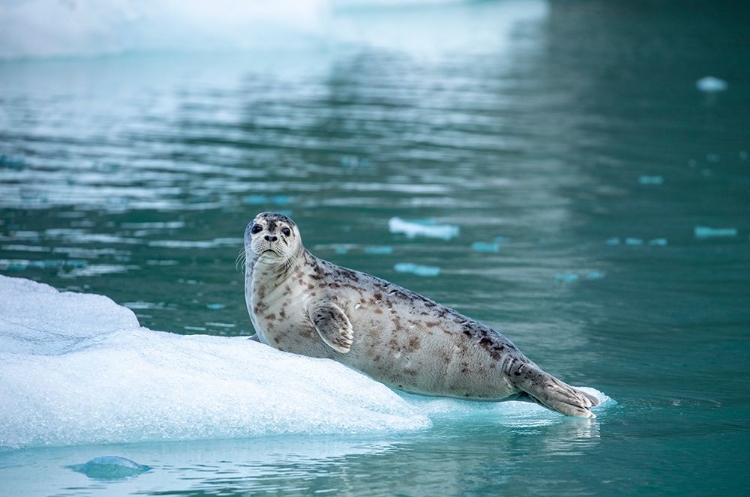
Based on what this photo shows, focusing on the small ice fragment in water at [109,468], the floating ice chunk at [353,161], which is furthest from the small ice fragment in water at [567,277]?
the floating ice chunk at [353,161]

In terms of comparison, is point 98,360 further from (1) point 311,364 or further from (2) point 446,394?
(2) point 446,394

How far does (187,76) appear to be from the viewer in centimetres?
2233

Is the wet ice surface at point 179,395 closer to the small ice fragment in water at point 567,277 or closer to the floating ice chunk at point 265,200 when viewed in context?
the small ice fragment in water at point 567,277

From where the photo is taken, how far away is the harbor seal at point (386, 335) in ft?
18.4

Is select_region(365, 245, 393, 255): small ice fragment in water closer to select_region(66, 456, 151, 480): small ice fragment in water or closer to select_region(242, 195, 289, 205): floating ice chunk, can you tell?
select_region(242, 195, 289, 205): floating ice chunk

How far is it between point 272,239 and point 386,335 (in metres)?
0.70

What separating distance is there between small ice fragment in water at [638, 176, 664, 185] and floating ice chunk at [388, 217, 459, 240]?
315 cm

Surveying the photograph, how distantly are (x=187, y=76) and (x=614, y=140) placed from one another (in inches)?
Result: 378

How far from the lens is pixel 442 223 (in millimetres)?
10664

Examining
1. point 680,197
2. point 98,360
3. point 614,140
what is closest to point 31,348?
point 98,360

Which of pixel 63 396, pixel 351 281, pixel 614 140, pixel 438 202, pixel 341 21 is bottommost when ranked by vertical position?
pixel 63 396

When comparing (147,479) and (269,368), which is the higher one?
(269,368)

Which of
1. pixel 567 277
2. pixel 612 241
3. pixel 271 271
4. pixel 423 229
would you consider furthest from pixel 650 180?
pixel 271 271

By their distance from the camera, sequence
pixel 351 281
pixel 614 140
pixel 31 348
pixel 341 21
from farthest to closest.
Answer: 1. pixel 341 21
2. pixel 614 140
3. pixel 351 281
4. pixel 31 348
